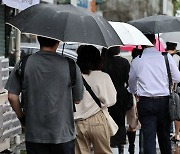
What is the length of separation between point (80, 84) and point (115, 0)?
81.8 feet

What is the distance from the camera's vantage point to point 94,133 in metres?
4.74

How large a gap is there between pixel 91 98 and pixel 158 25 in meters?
2.06

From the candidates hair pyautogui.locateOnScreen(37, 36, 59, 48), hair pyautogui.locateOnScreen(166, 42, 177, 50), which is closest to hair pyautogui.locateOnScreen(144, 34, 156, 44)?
hair pyautogui.locateOnScreen(166, 42, 177, 50)

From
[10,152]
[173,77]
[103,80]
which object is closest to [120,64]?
[173,77]

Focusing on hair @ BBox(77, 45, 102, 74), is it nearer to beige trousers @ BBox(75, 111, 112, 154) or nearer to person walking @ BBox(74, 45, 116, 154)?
person walking @ BBox(74, 45, 116, 154)

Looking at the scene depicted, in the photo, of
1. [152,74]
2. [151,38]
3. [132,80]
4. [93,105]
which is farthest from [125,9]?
[93,105]

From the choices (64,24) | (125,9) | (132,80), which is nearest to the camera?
(64,24)

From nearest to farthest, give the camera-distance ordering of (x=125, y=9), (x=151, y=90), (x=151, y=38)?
1. (x=151, y=90)
2. (x=151, y=38)
3. (x=125, y=9)

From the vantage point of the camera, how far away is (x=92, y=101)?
4727 mm

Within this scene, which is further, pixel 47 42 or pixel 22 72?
pixel 47 42

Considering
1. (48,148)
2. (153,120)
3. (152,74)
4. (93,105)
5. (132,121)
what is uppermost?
(152,74)

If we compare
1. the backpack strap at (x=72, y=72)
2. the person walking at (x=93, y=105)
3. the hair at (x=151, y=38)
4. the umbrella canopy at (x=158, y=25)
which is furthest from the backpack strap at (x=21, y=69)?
the umbrella canopy at (x=158, y=25)

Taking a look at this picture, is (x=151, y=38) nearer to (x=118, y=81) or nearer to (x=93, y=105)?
(x=118, y=81)

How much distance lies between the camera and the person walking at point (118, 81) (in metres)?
6.40
